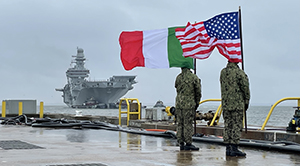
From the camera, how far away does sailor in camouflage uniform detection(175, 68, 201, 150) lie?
823 centimetres

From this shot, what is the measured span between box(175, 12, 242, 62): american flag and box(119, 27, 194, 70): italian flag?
57.6 inches

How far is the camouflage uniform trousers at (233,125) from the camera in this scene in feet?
24.3

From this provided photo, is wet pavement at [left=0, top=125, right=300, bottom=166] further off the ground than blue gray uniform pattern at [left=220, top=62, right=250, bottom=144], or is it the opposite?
blue gray uniform pattern at [left=220, top=62, right=250, bottom=144]

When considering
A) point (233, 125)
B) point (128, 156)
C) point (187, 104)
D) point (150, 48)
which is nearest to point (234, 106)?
point (233, 125)

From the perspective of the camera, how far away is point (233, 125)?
743 cm

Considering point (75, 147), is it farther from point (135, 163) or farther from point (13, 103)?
point (13, 103)

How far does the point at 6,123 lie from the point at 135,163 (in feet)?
42.7

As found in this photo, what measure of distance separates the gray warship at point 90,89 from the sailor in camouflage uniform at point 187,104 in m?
98.9

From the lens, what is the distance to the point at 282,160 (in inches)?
282

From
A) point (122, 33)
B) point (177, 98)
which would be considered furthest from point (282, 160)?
point (122, 33)

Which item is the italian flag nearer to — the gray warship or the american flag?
the american flag

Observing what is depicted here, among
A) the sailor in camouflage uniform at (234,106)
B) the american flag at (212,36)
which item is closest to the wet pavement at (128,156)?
the sailor in camouflage uniform at (234,106)

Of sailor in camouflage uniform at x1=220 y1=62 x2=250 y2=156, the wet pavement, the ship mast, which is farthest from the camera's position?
the ship mast

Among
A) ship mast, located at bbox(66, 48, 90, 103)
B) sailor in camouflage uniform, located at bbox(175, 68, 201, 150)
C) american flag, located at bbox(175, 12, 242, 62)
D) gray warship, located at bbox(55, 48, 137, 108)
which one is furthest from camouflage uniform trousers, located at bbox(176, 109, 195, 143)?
ship mast, located at bbox(66, 48, 90, 103)
